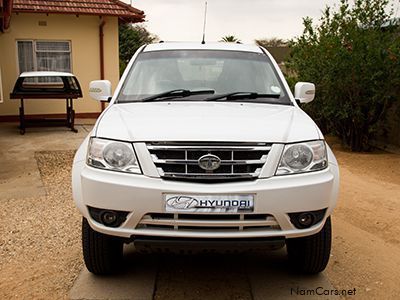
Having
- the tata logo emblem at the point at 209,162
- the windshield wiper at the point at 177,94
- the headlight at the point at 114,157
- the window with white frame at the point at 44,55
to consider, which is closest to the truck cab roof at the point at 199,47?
the windshield wiper at the point at 177,94

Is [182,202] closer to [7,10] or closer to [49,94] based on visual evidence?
[7,10]

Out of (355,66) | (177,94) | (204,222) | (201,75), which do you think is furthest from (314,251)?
(355,66)

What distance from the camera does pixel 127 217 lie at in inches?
118

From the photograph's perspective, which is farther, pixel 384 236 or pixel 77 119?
pixel 77 119

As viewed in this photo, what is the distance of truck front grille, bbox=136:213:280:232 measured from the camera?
117 inches

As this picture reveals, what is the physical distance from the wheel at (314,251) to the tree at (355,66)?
6.73 m

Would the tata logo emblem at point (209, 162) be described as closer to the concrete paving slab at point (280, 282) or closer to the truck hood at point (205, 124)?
the truck hood at point (205, 124)

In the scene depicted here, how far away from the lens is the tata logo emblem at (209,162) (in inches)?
118

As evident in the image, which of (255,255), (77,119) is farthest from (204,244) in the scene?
(77,119)

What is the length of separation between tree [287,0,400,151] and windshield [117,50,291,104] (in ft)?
18.3

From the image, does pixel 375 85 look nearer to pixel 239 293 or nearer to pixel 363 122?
pixel 363 122

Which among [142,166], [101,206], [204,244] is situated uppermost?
[142,166]

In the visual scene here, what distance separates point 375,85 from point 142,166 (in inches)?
308

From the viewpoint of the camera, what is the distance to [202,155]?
3.03m
